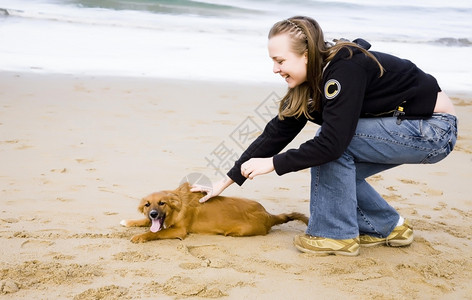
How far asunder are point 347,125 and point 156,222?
1264 mm

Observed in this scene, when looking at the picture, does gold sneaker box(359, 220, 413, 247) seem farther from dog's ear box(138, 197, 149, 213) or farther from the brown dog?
dog's ear box(138, 197, 149, 213)

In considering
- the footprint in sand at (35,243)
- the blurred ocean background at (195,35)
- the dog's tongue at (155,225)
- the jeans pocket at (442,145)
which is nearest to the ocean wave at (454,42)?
the blurred ocean background at (195,35)

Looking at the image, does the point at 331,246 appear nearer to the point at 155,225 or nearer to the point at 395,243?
the point at 395,243

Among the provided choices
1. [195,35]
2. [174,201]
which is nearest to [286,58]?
[174,201]

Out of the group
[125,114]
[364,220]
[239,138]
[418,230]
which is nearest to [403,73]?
[364,220]

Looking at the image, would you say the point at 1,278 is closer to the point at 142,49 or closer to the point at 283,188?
the point at 283,188

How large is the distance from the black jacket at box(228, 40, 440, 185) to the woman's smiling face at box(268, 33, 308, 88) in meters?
0.13

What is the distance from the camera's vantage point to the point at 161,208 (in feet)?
11.5

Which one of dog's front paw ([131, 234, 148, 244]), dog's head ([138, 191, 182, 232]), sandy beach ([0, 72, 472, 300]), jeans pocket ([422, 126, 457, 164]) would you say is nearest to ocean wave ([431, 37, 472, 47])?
sandy beach ([0, 72, 472, 300])

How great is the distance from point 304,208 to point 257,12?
607 inches

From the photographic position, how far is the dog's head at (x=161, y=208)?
11.4 ft

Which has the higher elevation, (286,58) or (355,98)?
(286,58)

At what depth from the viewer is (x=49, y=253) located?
10.2 feet

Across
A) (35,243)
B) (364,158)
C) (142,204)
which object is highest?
(364,158)
